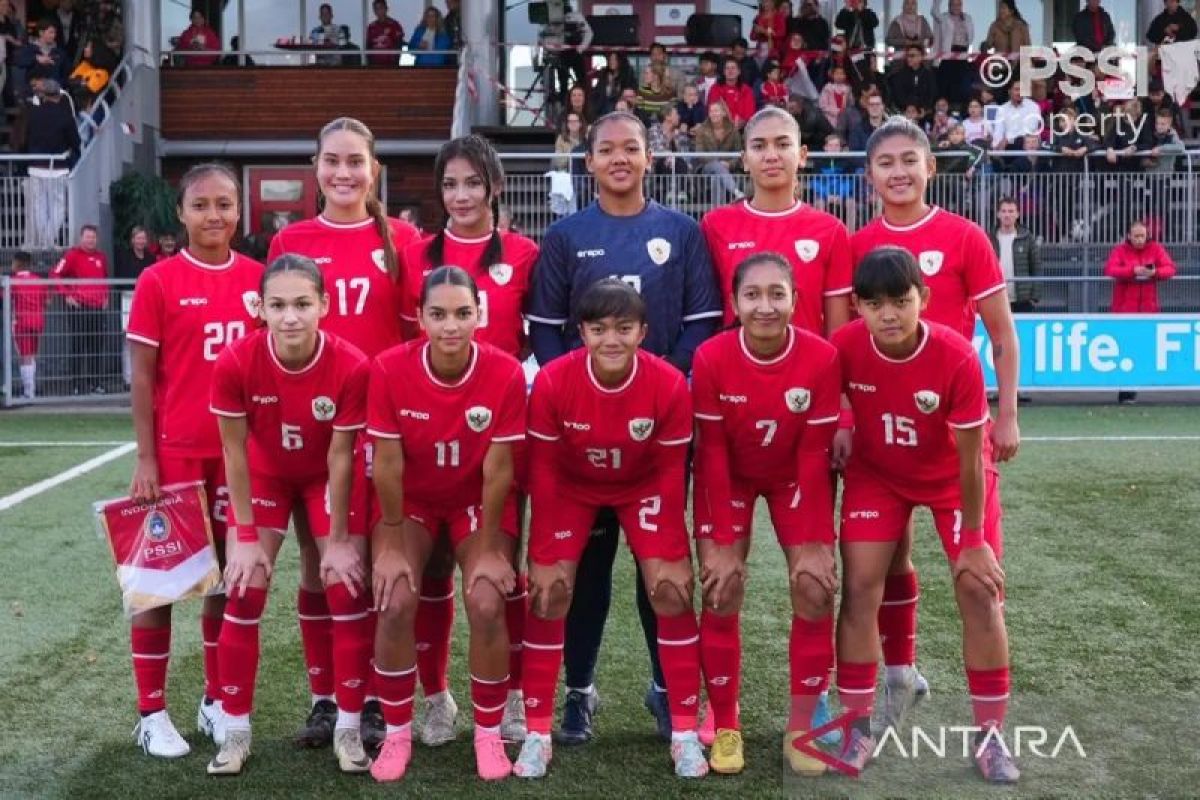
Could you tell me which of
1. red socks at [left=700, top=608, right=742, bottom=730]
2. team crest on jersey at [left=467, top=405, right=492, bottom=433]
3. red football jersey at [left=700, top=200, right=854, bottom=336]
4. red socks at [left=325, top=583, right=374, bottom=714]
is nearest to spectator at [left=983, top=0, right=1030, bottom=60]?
red football jersey at [left=700, top=200, right=854, bottom=336]

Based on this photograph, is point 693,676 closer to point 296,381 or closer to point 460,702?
point 460,702

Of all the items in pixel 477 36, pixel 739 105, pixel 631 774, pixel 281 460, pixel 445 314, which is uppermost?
pixel 477 36

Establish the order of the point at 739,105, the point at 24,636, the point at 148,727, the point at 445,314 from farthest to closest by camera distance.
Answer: the point at 739,105 → the point at 24,636 → the point at 148,727 → the point at 445,314

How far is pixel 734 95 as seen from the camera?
61.8 ft

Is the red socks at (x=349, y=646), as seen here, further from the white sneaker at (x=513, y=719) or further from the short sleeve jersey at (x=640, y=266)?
the short sleeve jersey at (x=640, y=266)

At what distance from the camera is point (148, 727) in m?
5.14

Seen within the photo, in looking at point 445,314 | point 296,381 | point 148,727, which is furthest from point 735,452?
point 148,727

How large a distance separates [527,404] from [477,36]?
57.7 feet

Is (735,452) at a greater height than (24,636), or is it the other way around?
(735,452)

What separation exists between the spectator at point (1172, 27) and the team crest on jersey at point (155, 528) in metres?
18.6

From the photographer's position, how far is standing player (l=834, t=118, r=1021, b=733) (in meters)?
5.15

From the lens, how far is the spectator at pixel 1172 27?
2075 cm

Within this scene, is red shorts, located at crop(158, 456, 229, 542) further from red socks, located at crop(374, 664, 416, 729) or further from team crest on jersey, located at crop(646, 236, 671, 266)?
team crest on jersey, located at crop(646, 236, 671, 266)

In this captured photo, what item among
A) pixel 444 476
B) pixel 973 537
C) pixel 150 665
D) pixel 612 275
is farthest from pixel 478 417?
pixel 973 537
